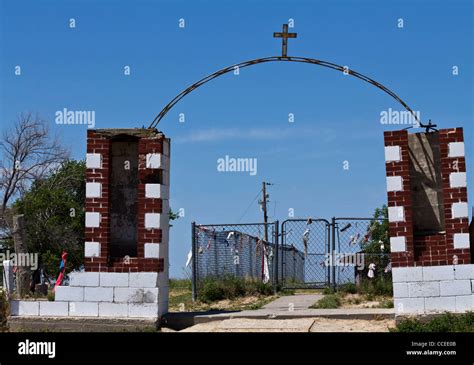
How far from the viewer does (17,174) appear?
126 ft

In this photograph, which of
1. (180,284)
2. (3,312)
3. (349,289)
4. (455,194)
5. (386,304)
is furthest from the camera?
(180,284)

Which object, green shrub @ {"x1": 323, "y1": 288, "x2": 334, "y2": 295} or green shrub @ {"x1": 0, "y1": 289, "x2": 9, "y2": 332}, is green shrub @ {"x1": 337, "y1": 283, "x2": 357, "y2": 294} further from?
green shrub @ {"x1": 0, "y1": 289, "x2": 9, "y2": 332}

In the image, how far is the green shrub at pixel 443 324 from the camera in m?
11.8

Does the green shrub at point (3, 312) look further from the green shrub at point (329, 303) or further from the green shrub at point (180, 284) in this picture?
the green shrub at point (180, 284)

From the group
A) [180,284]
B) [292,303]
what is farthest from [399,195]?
[180,284]

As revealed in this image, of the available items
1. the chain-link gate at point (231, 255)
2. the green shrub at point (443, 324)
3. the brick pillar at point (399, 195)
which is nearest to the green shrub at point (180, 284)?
the chain-link gate at point (231, 255)

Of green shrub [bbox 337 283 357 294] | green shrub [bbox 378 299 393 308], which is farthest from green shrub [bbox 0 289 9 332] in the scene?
green shrub [bbox 337 283 357 294]

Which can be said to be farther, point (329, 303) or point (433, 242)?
point (329, 303)

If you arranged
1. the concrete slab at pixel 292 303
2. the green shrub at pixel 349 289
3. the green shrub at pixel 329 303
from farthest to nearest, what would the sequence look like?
the green shrub at pixel 349 289
the green shrub at pixel 329 303
the concrete slab at pixel 292 303

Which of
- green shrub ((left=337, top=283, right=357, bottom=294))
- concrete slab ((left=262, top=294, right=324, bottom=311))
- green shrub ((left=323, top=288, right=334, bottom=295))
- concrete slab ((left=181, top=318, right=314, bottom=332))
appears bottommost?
concrete slab ((left=181, top=318, right=314, bottom=332))

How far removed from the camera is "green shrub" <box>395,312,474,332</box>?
11.8m

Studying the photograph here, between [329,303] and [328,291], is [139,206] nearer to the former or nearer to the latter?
[329,303]

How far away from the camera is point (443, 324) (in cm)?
1198
